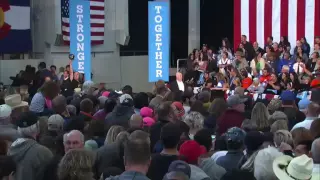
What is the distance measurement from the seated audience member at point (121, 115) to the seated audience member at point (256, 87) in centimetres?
928

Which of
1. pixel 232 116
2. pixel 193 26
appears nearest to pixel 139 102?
pixel 232 116

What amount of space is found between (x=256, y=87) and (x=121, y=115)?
32.7ft

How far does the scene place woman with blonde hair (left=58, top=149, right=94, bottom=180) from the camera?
4715mm

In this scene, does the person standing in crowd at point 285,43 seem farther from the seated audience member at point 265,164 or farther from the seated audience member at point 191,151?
the seated audience member at point 265,164

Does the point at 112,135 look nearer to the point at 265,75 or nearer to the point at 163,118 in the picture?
the point at 163,118

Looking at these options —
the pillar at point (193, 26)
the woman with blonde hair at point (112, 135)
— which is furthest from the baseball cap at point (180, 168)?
the pillar at point (193, 26)

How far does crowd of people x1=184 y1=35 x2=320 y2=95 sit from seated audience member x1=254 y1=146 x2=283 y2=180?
36.1 feet

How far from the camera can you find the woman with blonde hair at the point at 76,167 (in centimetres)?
471

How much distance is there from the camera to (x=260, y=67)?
1947cm

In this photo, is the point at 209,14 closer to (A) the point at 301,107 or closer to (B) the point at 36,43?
(B) the point at 36,43

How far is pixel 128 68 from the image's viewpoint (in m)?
25.0

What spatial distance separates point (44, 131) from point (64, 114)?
4.13 feet

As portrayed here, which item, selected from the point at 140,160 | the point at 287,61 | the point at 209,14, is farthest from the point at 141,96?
the point at 209,14

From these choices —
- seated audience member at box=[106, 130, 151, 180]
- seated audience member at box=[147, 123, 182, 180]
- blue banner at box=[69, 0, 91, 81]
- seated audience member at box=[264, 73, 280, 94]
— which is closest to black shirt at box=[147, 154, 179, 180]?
seated audience member at box=[147, 123, 182, 180]
